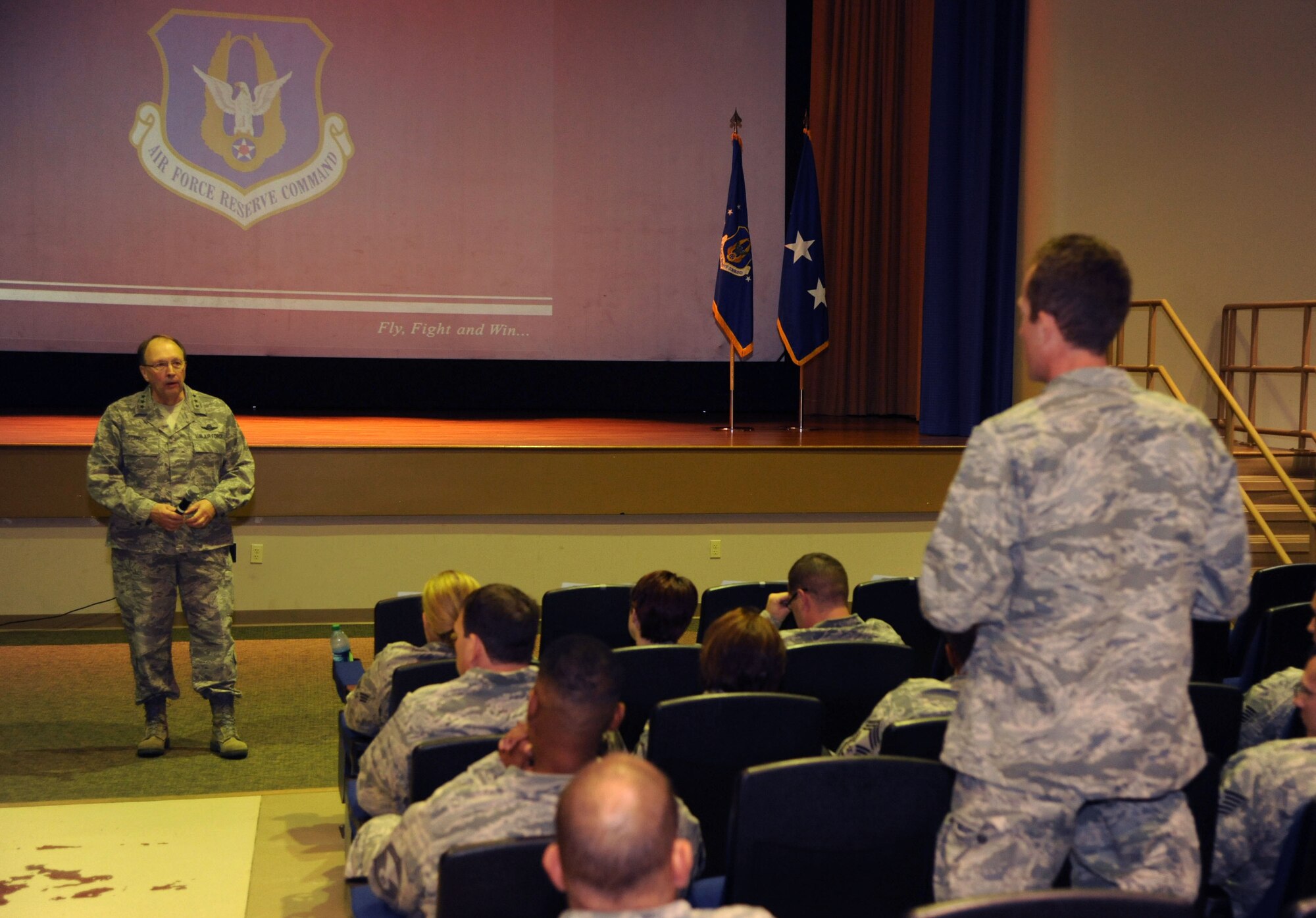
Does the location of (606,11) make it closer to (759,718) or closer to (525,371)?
(525,371)

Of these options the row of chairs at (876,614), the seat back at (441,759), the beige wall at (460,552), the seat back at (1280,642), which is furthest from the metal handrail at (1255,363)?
the seat back at (441,759)

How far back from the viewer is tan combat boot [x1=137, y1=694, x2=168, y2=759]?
4.40 m

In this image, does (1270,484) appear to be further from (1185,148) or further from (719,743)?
(719,743)

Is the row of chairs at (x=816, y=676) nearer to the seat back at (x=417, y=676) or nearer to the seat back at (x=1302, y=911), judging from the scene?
the seat back at (x=417, y=676)

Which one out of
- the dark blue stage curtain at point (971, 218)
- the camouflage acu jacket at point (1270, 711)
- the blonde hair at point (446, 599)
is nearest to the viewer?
the camouflage acu jacket at point (1270, 711)

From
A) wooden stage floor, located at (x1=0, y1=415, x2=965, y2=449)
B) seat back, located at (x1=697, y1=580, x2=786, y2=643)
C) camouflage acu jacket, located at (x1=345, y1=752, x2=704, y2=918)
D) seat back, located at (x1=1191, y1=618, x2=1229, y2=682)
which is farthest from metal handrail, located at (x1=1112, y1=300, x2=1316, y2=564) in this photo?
camouflage acu jacket, located at (x1=345, y1=752, x2=704, y2=918)

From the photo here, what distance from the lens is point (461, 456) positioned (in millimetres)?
6543

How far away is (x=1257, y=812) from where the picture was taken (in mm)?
2188

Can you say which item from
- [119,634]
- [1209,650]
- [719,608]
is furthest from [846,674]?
[119,634]

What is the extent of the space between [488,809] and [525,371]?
7.93 metres

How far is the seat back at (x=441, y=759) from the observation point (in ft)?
7.30

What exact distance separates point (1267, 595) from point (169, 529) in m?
3.86

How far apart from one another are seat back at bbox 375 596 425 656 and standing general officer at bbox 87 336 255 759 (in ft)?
3.03

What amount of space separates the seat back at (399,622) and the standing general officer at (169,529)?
0.92 metres
